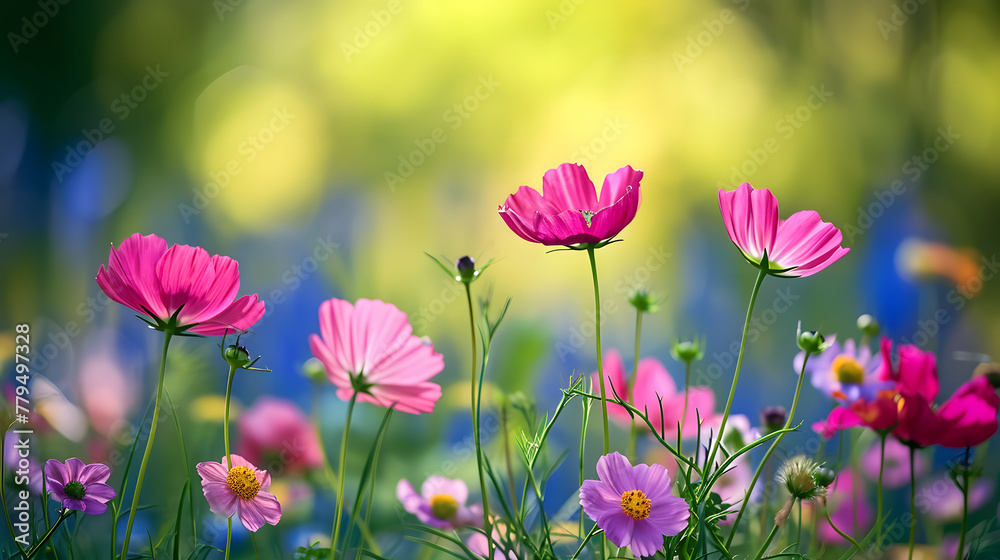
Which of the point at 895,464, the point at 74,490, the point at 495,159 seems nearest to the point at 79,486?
the point at 74,490

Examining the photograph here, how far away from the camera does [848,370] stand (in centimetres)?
52

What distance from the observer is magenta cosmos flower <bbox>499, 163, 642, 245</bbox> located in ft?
1.10

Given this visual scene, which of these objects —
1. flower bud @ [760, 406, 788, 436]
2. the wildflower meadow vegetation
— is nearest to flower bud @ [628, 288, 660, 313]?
the wildflower meadow vegetation

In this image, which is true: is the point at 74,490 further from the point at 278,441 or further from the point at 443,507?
the point at 278,441

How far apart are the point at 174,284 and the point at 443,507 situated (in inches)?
9.1

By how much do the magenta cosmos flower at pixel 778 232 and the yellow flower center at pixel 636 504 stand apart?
13 centimetres

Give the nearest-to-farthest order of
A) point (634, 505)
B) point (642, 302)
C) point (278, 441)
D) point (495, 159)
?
1. point (634, 505)
2. point (642, 302)
3. point (278, 441)
4. point (495, 159)

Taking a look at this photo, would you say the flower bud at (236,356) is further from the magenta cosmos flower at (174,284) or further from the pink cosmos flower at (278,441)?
the pink cosmos flower at (278,441)

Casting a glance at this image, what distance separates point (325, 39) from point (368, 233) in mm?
256

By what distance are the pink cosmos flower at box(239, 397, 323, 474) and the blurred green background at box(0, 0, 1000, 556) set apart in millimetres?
101

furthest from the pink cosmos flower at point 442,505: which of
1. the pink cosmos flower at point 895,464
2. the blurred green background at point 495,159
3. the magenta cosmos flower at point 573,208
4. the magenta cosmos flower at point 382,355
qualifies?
the pink cosmos flower at point 895,464

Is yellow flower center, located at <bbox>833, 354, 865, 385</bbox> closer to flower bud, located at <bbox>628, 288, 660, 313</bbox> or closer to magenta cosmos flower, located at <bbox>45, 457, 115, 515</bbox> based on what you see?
flower bud, located at <bbox>628, 288, 660, 313</bbox>

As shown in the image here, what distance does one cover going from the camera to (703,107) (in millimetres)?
941

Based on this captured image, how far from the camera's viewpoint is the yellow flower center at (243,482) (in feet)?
1.13
